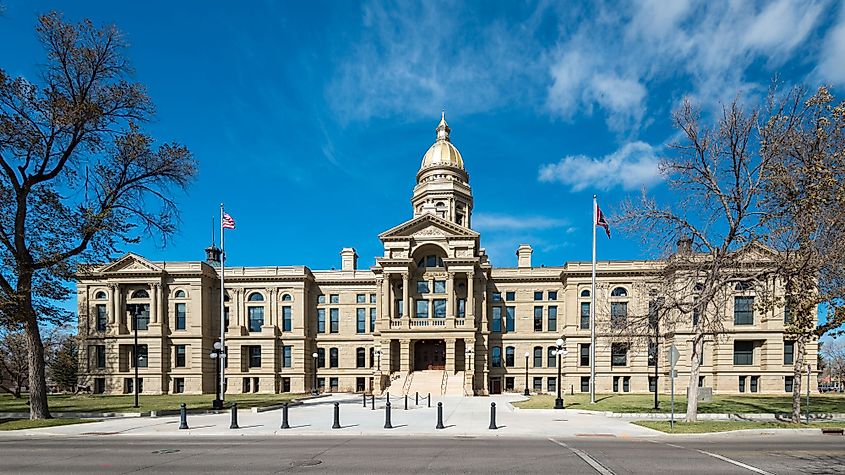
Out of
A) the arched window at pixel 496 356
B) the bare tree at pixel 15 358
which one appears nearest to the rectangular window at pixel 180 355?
the bare tree at pixel 15 358

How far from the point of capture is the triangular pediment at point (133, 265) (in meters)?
47.2

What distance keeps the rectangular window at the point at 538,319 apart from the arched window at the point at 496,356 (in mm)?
4425

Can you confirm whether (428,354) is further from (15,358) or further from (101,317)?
(15,358)

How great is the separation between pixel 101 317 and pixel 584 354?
49458mm

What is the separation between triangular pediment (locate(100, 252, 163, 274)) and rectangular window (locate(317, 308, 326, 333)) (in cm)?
1643

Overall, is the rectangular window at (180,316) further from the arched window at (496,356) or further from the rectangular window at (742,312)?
the rectangular window at (742,312)

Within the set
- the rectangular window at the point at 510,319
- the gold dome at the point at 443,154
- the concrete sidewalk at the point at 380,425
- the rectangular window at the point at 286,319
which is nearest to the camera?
the concrete sidewalk at the point at 380,425

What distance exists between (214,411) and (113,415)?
489 cm

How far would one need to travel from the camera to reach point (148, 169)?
84.8 ft

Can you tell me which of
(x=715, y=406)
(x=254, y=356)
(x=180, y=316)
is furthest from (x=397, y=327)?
(x=715, y=406)

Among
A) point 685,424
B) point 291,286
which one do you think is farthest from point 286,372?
point 685,424

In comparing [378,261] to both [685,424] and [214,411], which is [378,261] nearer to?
[214,411]

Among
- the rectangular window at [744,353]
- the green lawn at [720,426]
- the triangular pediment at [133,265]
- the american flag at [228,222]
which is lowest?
the rectangular window at [744,353]

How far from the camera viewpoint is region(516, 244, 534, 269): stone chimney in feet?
171
